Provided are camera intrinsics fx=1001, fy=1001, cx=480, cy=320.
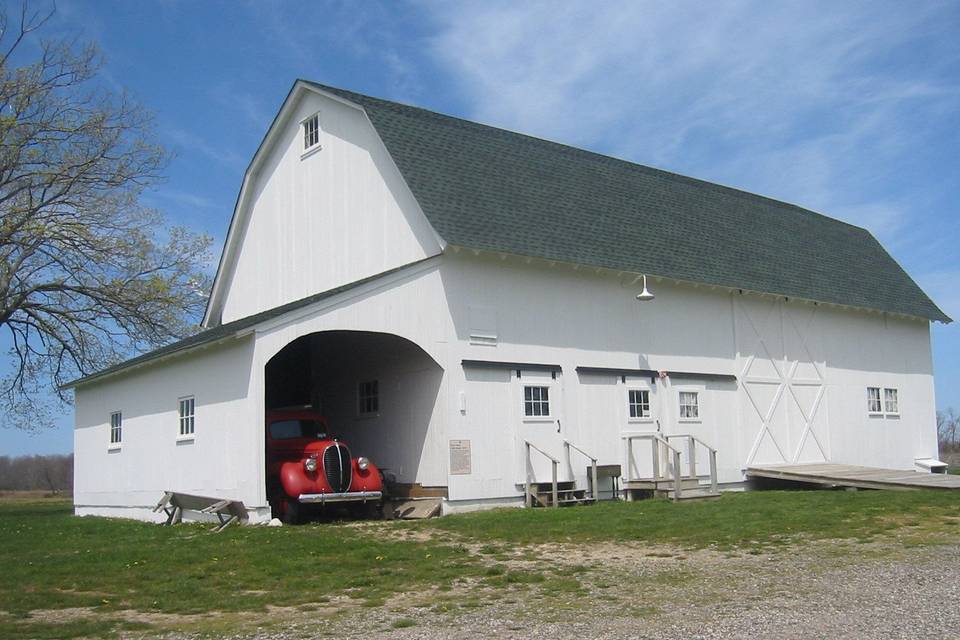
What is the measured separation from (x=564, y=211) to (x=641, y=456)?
17.9 feet

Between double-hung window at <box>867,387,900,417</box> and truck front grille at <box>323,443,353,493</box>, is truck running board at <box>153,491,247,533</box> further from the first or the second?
double-hung window at <box>867,387,900,417</box>

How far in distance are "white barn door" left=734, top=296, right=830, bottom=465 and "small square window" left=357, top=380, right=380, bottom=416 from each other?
347 inches

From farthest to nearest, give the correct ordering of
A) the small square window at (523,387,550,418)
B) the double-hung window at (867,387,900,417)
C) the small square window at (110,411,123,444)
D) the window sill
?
the double-hung window at (867,387,900,417), the small square window at (110,411,123,444), the window sill, the small square window at (523,387,550,418)

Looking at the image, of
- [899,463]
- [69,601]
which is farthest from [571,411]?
[899,463]

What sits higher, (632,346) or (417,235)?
(417,235)

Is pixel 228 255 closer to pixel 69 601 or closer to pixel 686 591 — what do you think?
pixel 69 601

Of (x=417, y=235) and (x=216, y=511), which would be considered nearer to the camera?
(x=216, y=511)

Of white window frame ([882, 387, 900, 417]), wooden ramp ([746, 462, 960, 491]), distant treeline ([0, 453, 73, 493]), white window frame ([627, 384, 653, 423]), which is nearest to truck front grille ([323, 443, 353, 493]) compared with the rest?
white window frame ([627, 384, 653, 423])

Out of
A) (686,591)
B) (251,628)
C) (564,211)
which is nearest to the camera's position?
(251,628)

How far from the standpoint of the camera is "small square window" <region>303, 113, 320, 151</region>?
22.0 meters

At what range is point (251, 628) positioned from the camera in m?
8.64

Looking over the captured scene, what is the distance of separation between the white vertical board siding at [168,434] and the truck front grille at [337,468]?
1.25m

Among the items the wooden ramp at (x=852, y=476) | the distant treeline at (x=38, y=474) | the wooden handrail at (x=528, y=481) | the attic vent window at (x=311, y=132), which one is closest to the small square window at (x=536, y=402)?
the wooden handrail at (x=528, y=481)

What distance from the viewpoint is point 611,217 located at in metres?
22.4
